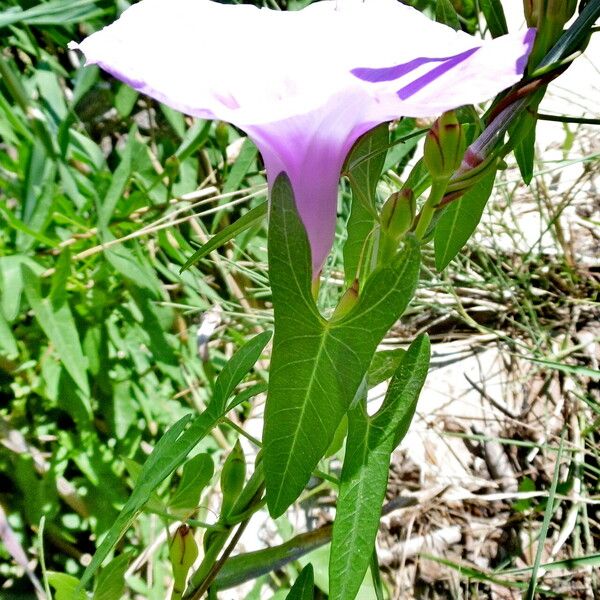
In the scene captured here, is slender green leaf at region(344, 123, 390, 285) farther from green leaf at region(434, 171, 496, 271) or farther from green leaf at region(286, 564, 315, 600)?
green leaf at region(286, 564, 315, 600)

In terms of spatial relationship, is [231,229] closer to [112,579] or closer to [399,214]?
[399,214]

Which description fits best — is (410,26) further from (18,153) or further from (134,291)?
(18,153)

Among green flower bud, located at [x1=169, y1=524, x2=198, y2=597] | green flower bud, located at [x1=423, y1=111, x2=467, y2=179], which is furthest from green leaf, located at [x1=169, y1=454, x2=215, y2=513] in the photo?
green flower bud, located at [x1=423, y1=111, x2=467, y2=179]

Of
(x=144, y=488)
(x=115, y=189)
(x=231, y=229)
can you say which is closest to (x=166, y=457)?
(x=144, y=488)

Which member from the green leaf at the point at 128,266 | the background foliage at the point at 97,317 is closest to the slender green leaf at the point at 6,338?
the background foliage at the point at 97,317

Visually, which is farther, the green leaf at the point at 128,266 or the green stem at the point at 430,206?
the green leaf at the point at 128,266

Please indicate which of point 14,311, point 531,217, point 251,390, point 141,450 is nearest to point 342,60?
point 251,390

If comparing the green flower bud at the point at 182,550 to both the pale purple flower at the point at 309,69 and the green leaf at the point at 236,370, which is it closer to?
the green leaf at the point at 236,370
